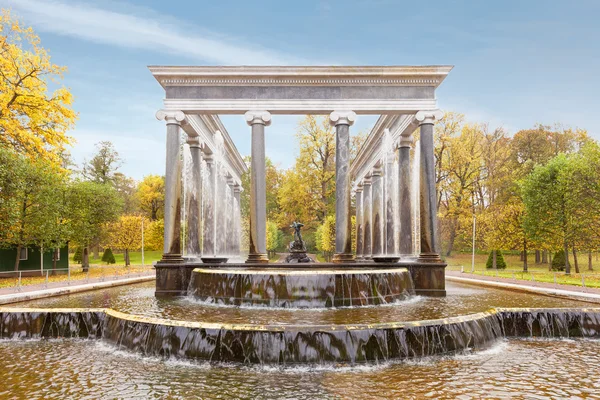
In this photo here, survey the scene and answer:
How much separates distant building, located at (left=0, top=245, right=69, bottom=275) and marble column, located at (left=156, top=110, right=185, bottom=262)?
21174mm

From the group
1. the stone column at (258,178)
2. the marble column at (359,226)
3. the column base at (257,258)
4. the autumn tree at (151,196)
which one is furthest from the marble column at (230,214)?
the autumn tree at (151,196)

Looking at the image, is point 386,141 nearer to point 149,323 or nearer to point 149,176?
point 149,323

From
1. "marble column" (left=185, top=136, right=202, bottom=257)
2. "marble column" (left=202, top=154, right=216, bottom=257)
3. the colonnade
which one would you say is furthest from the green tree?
the colonnade

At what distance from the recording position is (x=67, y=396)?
7973 mm

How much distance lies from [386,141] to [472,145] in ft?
107

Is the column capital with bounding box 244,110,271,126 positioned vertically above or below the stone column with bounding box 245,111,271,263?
above

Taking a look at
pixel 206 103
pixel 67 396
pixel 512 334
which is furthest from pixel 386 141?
pixel 67 396

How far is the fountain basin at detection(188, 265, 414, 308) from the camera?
14.9 metres

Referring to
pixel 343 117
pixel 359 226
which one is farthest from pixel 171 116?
pixel 359 226

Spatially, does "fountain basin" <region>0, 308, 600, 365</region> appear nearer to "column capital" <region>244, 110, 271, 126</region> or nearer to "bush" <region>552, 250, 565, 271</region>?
"column capital" <region>244, 110, 271, 126</region>

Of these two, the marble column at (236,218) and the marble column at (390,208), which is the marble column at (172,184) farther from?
the marble column at (236,218)

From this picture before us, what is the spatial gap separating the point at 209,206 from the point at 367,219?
12.9m

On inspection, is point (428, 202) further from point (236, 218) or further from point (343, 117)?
point (236, 218)

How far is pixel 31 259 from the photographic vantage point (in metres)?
38.1
